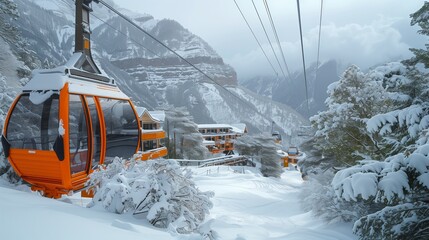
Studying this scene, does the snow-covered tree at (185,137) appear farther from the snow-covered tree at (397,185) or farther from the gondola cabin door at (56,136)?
the snow-covered tree at (397,185)

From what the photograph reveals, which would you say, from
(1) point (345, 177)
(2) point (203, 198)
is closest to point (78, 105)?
(2) point (203, 198)

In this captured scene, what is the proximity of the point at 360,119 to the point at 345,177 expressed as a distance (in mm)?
9097

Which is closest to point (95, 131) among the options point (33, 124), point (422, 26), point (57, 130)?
point (57, 130)

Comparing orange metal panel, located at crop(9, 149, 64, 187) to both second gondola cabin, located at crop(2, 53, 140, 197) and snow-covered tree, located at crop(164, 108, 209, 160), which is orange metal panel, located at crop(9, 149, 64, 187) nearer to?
second gondola cabin, located at crop(2, 53, 140, 197)

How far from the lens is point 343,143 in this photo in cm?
1176

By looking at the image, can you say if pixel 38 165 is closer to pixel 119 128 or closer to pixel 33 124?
pixel 33 124

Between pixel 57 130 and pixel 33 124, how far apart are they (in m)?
0.56

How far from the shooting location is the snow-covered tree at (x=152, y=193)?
147 inches

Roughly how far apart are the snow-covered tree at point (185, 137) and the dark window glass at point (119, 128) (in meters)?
24.6

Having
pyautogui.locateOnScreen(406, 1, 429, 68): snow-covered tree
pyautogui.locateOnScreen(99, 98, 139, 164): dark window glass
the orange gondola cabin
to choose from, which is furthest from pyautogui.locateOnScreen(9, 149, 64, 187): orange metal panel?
pyautogui.locateOnScreen(406, 1, 429, 68): snow-covered tree

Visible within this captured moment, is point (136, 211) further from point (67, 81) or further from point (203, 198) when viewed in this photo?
point (67, 81)

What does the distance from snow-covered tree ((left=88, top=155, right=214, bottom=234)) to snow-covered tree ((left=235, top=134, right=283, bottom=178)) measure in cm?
2821

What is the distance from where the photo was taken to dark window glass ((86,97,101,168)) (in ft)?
16.1

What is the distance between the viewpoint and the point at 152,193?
3.93m
